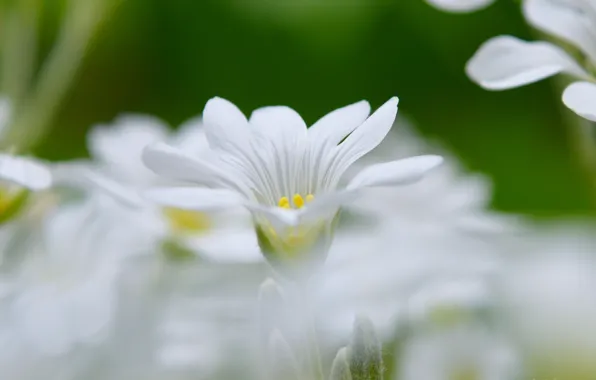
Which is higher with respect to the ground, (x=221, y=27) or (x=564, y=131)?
(x=221, y=27)

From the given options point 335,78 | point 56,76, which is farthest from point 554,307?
point 335,78

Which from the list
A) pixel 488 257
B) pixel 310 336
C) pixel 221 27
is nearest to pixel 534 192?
pixel 221 27

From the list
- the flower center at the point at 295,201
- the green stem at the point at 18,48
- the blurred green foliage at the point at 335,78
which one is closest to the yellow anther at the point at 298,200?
the flower center at the point at 295,201

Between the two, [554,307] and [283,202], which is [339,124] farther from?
[554,307]

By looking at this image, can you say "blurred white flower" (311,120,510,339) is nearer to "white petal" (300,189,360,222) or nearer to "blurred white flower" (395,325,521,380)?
"blurred white flower" (395,325,521,380)

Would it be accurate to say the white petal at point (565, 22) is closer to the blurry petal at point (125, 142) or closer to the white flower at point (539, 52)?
the white flower at point (539, 52)

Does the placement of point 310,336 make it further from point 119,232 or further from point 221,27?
point 221,27

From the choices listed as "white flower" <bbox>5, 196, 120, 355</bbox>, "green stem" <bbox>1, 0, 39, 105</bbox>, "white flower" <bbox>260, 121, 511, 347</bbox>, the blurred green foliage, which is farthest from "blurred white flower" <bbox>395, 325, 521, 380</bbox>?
the blurred green foliage

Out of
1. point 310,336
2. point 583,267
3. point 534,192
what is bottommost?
point 310,336
